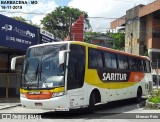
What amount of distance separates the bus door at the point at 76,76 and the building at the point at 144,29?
41.5m

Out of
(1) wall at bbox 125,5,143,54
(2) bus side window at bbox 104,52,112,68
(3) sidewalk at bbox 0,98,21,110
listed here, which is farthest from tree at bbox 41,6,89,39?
(2) bus side window at bbox 104,52,112,68

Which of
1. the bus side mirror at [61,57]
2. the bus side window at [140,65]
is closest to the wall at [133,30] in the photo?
the bus side window at [140,65]

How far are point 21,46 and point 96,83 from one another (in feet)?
28.6

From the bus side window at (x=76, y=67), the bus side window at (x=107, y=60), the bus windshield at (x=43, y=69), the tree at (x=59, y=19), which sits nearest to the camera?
the bus windshield at (x=43, y=69)

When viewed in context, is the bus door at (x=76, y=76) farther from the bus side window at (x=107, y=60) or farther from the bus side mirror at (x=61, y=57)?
the bus side window at (x=107, y=60)

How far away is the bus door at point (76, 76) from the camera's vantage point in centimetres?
1499

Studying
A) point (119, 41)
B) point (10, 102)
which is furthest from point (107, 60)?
point (119, 41)

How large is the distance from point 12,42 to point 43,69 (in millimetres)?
8673

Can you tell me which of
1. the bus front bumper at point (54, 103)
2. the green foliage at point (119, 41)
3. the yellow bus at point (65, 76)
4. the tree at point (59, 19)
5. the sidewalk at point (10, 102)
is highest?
the tree at point (59, 19)

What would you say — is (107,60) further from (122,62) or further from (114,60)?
(122,62)

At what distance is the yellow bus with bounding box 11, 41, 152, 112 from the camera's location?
576 inches

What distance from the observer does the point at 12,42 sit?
76.2ft

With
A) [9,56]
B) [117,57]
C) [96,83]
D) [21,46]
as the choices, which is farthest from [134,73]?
[9,56]

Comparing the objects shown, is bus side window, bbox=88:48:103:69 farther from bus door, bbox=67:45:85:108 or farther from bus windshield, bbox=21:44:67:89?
bus windshield, bbox=21:44:67:89
